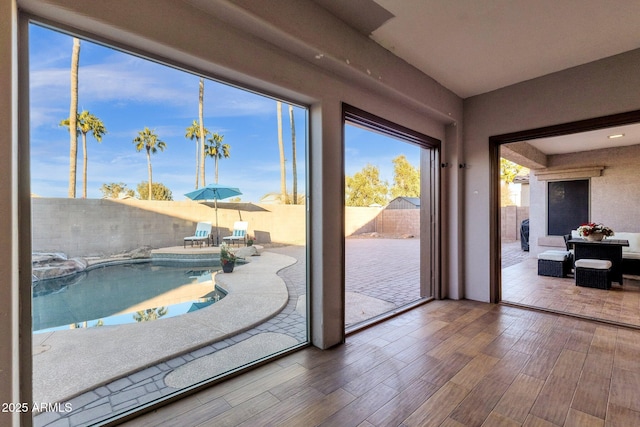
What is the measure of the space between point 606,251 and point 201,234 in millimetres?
6256

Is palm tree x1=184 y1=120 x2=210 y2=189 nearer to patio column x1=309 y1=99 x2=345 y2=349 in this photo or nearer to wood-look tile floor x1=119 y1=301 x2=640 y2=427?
patio column x1=309 y1=99 x2=345 y2=349

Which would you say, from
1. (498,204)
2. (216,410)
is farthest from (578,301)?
(216,410)

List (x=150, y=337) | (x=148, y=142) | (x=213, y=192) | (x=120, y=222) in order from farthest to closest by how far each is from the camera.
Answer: (x=150, y=337)
(x=213, y=192)
(x=148, y=142)
(x=120, y=222)

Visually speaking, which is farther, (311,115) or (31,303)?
(311,115)

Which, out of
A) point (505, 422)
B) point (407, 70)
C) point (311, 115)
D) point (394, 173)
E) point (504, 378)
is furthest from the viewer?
point (394, 173)

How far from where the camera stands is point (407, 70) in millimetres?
3113

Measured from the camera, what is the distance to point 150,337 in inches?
97.8

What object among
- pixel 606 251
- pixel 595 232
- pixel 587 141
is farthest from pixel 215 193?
pixel 587 141

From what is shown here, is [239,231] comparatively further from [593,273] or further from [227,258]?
[593,273]

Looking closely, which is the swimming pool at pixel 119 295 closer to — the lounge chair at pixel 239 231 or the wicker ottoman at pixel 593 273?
the lounge chair at pixel 239 231

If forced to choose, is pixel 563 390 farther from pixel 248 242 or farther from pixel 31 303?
pixel 31 303

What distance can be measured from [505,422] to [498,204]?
2.90 meters

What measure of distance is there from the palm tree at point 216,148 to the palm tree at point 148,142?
0.33 meters
